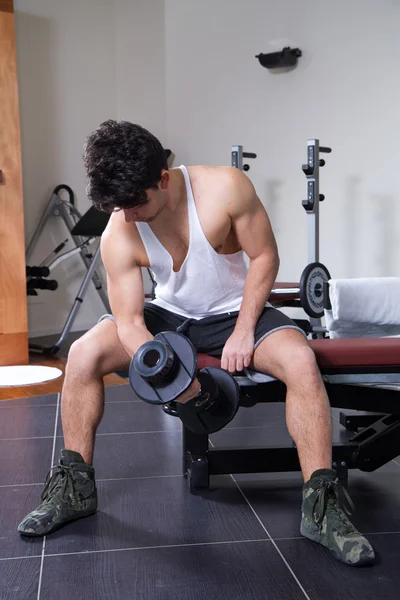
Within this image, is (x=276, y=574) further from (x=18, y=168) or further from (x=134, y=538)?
(x=18, y=168)

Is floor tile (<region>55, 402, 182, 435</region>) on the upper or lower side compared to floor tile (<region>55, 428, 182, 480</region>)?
A: lower

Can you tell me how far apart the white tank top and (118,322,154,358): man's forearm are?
0.17 meters

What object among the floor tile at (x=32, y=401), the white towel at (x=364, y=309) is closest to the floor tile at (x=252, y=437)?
the white towel at (x=364, y=309)

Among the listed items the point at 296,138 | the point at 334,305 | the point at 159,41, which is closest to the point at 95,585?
the point at 334,305

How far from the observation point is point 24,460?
253 centimetres

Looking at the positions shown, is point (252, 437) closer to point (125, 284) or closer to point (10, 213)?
point (125, 284)

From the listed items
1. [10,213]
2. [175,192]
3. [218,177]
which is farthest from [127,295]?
[10,213]

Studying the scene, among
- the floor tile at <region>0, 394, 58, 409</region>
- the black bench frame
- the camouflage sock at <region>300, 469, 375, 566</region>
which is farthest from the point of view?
the floor tile at <region>0, 394, 58, 409</region>

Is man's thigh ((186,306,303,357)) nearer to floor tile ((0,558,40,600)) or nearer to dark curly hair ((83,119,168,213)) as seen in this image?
dark curly hair ((83,119,168,213))

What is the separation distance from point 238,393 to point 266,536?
35 cm

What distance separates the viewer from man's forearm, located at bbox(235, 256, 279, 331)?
203 centimetres

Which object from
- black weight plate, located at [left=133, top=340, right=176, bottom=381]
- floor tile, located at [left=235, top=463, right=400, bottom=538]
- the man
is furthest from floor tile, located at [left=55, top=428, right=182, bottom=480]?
black weight plate, located at [left=133, top=340, right=176, bottom=381]

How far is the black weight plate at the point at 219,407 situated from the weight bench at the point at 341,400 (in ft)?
0.36

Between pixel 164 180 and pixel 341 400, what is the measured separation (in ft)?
2.37
